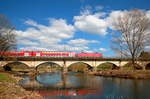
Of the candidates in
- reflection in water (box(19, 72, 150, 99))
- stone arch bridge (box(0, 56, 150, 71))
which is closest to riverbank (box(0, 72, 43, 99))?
reflection in water (box(19, 72, 150, 99))

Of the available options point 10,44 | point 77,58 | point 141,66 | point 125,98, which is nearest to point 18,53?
point 10,44

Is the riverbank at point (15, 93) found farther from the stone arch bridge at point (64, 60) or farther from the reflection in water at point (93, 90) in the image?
the stone arch bridge at point (64, 60)

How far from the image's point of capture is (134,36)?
37781 mm

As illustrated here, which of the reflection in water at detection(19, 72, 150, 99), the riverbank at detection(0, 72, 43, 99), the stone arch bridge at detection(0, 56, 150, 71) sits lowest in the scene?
the reflection in water at detection(19, 72, 150, 99)

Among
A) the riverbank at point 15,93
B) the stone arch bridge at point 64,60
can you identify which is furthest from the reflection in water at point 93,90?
the stone arch bridge at point 64,60

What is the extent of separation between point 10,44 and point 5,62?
30.3ft

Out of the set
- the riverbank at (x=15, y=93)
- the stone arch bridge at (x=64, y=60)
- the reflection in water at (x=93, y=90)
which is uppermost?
the stone arch bridge at (x=64, y=60)

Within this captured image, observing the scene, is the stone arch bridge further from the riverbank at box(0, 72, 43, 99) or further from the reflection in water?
the riverbank at box(0, 72, 43, 99)

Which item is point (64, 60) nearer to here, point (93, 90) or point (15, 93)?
point (93, 90)

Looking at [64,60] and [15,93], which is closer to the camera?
[15,93]

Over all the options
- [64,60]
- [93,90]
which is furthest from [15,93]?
[64,60]

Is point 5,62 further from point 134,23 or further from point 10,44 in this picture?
point 134,23

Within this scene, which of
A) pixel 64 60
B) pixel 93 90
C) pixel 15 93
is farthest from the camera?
pixel 64 60

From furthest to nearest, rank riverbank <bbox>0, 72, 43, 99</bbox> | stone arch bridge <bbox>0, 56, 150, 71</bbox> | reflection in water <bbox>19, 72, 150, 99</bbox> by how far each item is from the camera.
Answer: stone arch bridge <bbox>0, 56, 150, 71</bbox> → reflection in water <bbox>19, 72, 150, 99</bbox> → riverbank <bbox>0, 72, 43, 99</bbox>
